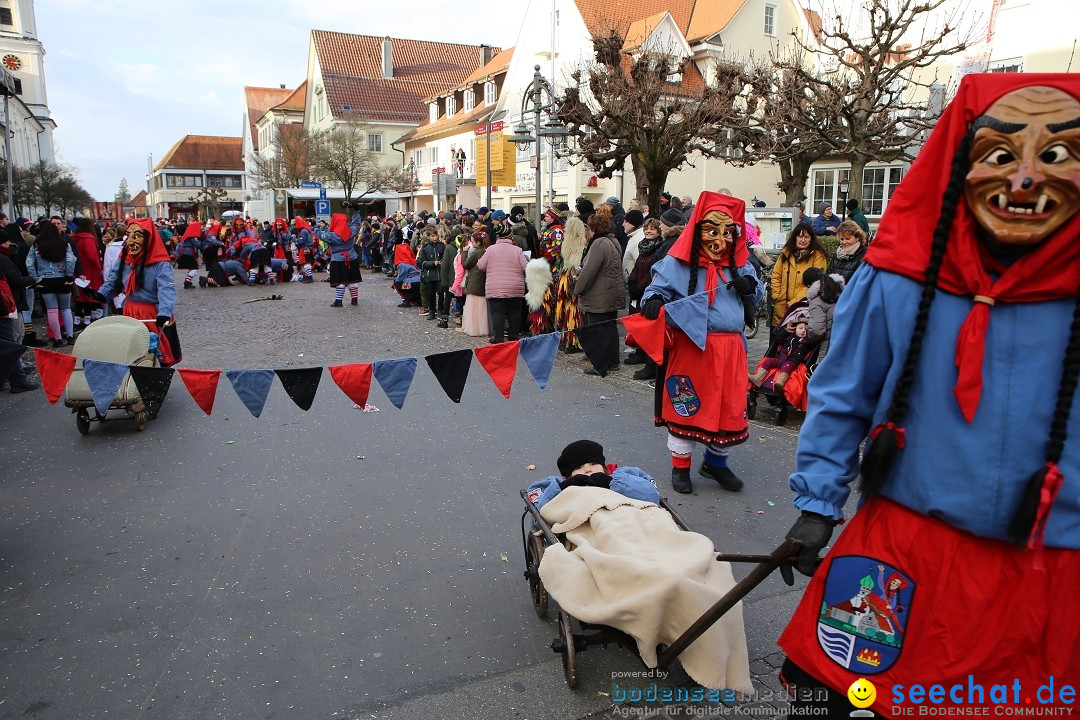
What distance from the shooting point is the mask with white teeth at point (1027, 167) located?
5.87ft

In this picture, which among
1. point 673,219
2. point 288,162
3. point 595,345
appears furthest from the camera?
point 288,162

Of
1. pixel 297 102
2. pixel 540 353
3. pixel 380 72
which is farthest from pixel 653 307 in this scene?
pixel 297 102

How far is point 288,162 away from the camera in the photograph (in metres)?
49.0

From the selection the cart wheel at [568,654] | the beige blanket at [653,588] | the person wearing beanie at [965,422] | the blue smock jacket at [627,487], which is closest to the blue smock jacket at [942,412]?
the person wearing beanie at [965,422]

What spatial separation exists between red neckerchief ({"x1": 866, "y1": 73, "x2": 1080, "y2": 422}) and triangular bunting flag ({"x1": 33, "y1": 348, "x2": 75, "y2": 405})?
489 centimetres

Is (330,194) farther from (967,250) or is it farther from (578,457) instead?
(967,250)

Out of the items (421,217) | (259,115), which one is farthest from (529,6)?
(259,115)

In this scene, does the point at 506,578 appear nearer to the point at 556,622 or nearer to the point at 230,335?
the point at 556,622

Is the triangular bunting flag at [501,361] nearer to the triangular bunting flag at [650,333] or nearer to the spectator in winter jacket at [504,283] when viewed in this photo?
the triangular bunting flag at [650,333]

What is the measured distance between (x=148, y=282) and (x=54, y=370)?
3524 mm

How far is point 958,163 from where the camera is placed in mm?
1912

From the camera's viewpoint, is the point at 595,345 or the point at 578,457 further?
the point at 595,345

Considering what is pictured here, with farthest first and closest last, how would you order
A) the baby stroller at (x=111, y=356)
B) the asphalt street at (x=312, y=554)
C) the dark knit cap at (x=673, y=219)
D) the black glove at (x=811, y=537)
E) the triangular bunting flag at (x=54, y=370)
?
1. the dark knit cap at (x=673, y=219)
2. the baby stroller at (x=111, y=356)
3. the triangular bunting flag at (x=54, y=370)
4. the asphalt street at (x=312, y=554)
5. the black glove at (x=811, y=537)

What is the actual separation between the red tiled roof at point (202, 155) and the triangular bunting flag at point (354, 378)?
97428 mm
